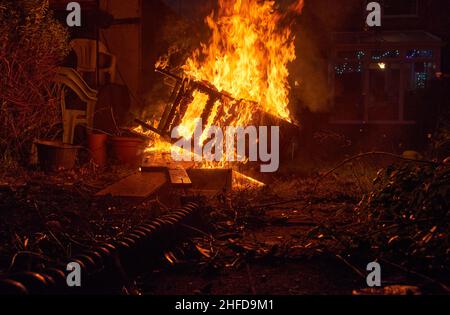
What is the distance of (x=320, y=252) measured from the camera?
14.9 feet

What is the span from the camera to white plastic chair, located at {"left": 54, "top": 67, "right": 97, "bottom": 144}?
10023 mm

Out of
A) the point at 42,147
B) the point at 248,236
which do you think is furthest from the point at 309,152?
the point at 248,236

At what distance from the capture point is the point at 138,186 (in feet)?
23.7

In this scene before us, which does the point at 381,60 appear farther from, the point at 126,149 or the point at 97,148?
the point at 97,148

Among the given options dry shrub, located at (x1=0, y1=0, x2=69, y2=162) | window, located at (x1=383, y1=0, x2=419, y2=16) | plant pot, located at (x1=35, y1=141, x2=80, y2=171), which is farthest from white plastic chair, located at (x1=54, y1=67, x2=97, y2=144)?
window, located at (x1=383, y1=0, x2=419, y2=16)

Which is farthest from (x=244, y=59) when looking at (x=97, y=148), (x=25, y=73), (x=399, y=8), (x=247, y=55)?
(x=399, y=8)

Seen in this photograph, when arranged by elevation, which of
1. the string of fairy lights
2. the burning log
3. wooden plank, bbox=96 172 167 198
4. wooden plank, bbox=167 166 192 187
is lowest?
wooden plank, bbox=96 172 167 198

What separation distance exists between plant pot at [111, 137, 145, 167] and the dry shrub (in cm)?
141

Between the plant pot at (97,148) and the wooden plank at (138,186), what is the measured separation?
7.69ft

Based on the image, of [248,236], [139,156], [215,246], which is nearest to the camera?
[215,246]

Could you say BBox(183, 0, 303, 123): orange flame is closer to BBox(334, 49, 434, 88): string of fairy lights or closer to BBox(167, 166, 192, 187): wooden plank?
BBox(167, 166, 192, 187): wooden plank

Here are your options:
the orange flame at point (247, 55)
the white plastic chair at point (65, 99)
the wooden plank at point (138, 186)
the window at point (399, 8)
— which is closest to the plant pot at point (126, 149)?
the white plastic chair at point (65, 99)
